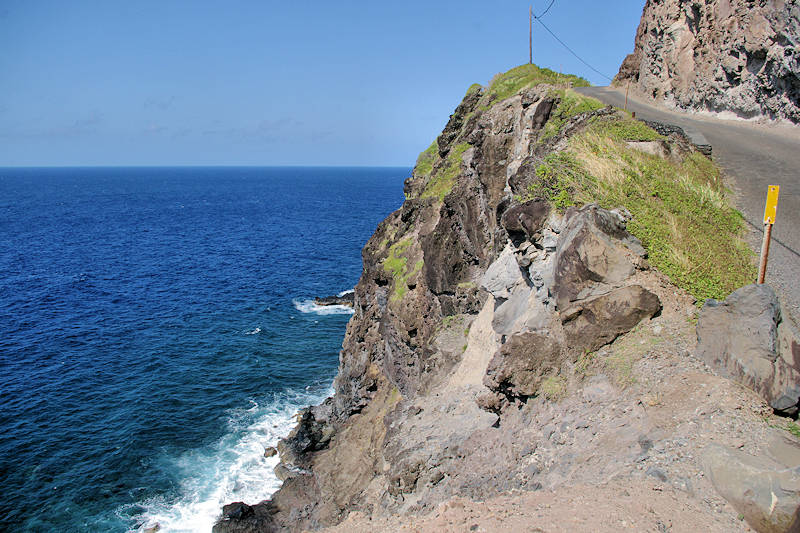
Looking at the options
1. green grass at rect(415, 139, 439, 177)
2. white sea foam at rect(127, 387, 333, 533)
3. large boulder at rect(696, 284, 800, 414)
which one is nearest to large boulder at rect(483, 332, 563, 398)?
large boulder at rect(696, 284, 800, 414)

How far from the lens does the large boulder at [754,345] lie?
9359mm

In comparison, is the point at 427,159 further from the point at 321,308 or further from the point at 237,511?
the point at 237,511

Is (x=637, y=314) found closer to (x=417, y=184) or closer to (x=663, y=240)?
(x=663, y=240)

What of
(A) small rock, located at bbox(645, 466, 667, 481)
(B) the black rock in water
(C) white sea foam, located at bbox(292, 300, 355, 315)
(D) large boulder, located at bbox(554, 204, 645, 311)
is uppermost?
(D) large boulder, located at bbox(554, 204, 645, 311)

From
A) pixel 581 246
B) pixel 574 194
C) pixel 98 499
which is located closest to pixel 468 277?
pixel 574 194

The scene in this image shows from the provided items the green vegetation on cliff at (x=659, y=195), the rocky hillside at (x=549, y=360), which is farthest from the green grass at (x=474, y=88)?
the green vegetation on cliff at (x=659, y=195)

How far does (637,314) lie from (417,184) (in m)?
26.9

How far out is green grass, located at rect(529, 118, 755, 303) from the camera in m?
12.9

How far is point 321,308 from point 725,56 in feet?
127

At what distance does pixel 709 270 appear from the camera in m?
12.8

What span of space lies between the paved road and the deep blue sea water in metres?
24.1

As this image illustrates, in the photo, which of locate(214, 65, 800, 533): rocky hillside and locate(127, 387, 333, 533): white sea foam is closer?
locate(214, 65, 800, 533): rocky hillside

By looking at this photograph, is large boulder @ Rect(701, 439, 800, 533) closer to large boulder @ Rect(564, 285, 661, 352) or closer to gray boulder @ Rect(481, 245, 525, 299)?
large boulder @ Rect(564, 285, 661, 352)

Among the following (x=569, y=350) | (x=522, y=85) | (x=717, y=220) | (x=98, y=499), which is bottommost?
(x=98, y=499)
